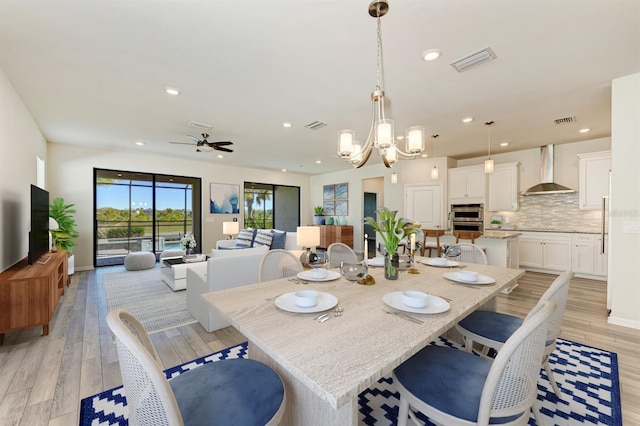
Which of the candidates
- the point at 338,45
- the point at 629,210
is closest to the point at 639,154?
the point at 629,210

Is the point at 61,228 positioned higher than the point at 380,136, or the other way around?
the point at 380,136

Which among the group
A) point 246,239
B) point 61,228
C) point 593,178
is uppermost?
point 593,178

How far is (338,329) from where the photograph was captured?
42.5 inches

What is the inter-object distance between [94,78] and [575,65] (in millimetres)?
4762

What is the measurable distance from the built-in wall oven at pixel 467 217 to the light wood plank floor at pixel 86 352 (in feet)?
8.08

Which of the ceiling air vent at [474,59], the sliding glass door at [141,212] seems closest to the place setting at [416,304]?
the ceiling air vent at [474,59]

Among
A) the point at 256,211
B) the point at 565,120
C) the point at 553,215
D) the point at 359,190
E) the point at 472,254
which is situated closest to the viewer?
the point at 472,254

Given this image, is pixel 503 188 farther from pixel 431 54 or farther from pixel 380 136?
pixel 380 136

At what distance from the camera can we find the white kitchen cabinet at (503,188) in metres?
5.63

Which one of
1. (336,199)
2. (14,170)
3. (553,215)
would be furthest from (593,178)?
(14,170)

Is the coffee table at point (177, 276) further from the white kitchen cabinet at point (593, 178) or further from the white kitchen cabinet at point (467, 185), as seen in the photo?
the white kitchen cabinet at point (593, 178)

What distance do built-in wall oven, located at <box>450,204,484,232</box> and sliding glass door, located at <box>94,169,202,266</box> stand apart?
21.6 ft

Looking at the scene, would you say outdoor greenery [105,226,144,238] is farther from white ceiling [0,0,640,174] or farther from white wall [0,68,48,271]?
white ceiling [0,0,640,174]

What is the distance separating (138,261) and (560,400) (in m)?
6.52
